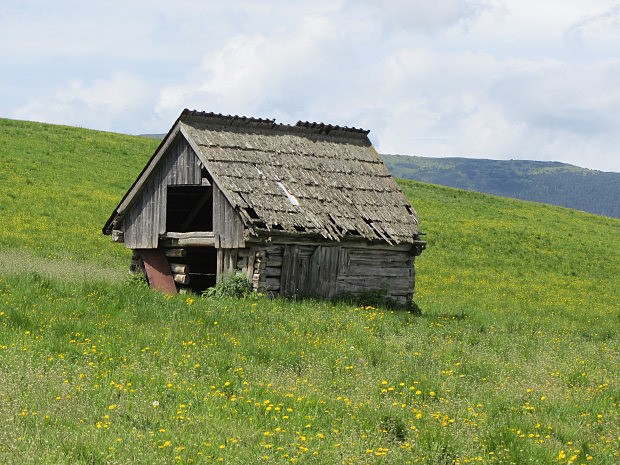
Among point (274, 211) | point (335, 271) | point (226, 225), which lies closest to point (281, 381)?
point (274, 211)

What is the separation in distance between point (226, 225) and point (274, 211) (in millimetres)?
1190

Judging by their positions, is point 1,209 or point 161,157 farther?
point 1,209

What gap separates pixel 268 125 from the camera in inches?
949

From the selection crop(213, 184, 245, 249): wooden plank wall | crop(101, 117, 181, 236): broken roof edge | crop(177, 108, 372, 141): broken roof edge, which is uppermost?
crop(177, 108, 372, 141): broken roof edge

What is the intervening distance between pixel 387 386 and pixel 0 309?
22.1ft

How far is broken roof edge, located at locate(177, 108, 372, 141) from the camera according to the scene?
74.2 feet

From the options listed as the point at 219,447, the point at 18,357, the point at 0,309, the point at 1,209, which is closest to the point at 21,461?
the point at 219,447

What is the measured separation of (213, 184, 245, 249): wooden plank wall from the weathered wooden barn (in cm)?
2

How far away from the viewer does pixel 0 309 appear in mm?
14695

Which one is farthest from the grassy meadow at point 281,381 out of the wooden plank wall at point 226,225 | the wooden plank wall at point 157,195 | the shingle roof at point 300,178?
the shingle roof at point 300,178

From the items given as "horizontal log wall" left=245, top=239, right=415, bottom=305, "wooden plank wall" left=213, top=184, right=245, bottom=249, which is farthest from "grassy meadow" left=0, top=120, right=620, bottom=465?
"wooden plank wall" left=213, top=184, right=245, bottom=249

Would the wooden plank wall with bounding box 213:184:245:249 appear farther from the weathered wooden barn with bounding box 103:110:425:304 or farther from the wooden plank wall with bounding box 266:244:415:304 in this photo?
the wooden plank wall with bounding box 266:244:415:304

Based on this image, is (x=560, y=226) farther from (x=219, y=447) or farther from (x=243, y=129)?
(x=219, y=447)

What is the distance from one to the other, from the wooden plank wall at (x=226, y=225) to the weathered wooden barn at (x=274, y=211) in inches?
0.9
